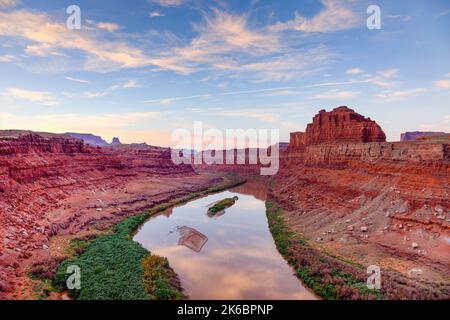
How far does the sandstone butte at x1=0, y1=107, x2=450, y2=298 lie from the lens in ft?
68.4

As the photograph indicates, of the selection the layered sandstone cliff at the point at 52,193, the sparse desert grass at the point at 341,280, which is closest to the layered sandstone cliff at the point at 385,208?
the sparse desert grass at the point at 341,280

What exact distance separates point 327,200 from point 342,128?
20.8 m

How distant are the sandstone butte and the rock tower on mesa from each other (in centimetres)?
22

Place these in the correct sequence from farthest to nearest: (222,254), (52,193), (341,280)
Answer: (52,193)
(222,254)
(341,280)

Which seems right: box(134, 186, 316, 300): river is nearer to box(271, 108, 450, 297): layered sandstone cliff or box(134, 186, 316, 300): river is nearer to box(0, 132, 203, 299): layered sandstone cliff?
box(271, 108, 450, 297): layered sandstone cliff

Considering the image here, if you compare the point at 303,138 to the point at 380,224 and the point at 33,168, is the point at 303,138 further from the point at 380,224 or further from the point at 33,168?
the point at 33,168

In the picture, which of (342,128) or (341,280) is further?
(342,128)

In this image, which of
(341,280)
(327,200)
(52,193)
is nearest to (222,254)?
(341,280)

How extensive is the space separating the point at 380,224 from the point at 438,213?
14.3 ft

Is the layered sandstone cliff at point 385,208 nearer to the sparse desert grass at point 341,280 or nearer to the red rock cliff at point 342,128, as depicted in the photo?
the sparse desert grass at point 341,280

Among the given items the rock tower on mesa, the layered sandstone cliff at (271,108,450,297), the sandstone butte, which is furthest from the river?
the rock tower on mesa

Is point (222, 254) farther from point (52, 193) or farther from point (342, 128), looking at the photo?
point (342, 128)

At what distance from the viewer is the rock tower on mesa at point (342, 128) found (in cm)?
4406

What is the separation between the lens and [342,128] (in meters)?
50.7
